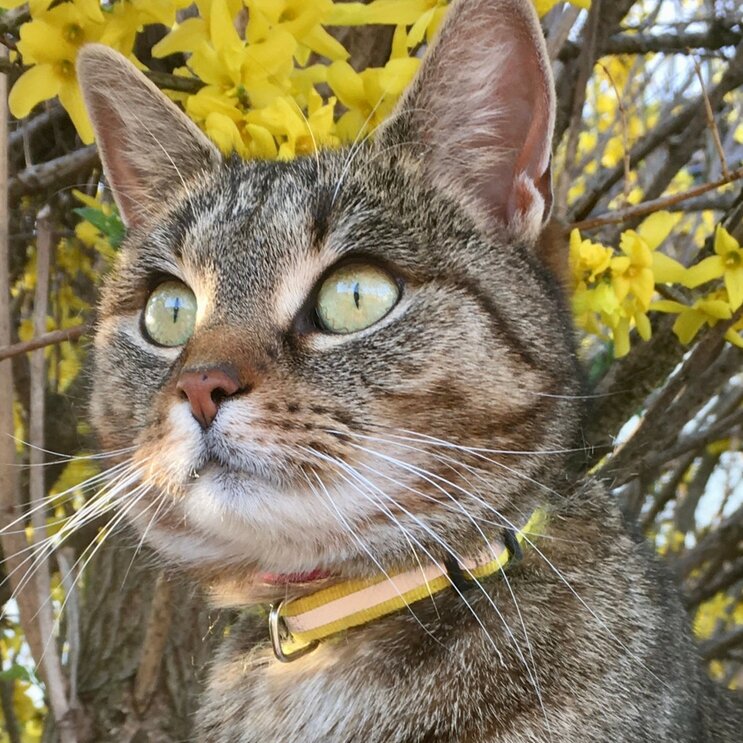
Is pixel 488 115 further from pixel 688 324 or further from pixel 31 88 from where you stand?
pixel 31 88

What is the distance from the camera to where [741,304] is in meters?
1.50

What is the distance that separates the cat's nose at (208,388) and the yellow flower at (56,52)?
0.56 metres

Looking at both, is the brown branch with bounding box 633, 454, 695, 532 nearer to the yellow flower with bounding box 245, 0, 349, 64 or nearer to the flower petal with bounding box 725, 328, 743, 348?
the flower petal with bounding box 725, 328, 743, 348

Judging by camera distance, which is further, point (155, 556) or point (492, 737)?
point (155, 556)

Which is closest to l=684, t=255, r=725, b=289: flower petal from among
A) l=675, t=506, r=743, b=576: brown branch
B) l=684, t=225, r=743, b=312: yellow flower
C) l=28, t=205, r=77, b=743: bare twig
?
l=684, t=225, r=743, b=312: yellow flower

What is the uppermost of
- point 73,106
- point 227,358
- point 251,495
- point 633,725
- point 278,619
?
point 73,106

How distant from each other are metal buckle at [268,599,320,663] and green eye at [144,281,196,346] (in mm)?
445

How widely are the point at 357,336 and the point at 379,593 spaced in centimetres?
37

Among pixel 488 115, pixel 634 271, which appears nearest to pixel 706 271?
pixel 634 271

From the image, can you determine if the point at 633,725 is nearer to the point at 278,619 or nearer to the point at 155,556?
the point at 278,619

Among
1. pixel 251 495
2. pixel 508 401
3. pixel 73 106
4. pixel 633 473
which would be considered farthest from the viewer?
pixel 633 473

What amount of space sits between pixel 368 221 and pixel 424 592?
55cm

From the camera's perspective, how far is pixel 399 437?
Result: 1.09 metres

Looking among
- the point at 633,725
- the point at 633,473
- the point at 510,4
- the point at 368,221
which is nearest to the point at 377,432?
the point at 368,221
